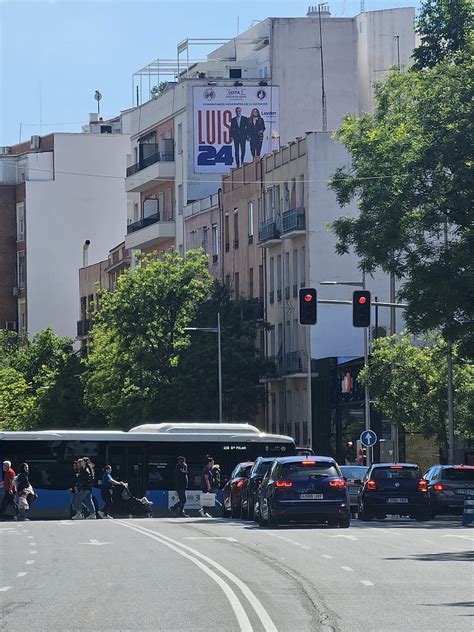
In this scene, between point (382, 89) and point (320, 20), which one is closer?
point (382, 89)

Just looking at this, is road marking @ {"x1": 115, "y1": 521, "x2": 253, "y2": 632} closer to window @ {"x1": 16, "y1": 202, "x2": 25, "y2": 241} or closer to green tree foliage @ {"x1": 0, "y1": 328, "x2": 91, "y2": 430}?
green tree foliage @ {"x1": 0, "y1": 328, "x2": 91, "y2": 430}

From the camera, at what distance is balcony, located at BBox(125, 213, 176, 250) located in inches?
3888

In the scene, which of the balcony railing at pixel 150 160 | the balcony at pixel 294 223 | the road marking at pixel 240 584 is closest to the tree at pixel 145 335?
the balcony at pixel 294 223

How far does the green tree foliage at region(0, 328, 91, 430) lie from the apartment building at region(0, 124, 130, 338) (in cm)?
1111

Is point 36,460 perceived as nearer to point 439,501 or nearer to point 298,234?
point 439,501

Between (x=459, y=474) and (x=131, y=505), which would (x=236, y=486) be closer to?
(x=459, y=474)

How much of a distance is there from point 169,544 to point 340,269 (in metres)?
46.0

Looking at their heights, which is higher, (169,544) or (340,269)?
(340,269)

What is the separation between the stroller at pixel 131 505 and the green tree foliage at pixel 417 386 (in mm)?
9312

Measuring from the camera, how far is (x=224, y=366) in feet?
263

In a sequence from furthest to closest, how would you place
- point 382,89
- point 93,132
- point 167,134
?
point 93,132 → point 167,134 → point 382,89

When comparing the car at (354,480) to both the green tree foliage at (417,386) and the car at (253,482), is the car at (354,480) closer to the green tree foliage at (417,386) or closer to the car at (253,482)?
the car at (253,482)

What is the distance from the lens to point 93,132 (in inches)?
5340

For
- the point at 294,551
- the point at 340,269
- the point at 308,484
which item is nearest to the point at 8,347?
the point at 340,269
